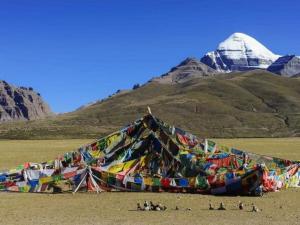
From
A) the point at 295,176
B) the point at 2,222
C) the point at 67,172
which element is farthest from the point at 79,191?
the point at 295,176

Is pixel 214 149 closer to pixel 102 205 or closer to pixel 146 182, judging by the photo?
pixel 146 182

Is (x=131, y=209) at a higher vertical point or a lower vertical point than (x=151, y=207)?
lower

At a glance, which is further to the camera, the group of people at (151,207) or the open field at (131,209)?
the group of people at (151,207)

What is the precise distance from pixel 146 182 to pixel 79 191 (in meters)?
2.92

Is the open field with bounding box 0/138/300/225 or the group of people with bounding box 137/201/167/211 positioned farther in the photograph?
the group of people with bounding box 137/201/167/211

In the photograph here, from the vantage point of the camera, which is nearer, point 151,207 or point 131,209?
point 151,207

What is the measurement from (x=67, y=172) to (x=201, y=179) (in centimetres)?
588

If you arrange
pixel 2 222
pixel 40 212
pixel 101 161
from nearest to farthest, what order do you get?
pixel 2 222
pixel 40 212
pixel 101 161

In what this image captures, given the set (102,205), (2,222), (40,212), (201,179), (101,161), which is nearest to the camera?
(2,222)

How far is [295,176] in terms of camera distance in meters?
27.7

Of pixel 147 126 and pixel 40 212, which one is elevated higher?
pixel 147 126

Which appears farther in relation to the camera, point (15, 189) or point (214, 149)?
point (214, 149)

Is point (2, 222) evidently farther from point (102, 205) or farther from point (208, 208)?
point (208, 208)

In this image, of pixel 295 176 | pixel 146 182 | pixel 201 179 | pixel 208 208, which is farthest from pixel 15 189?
pixel 295 176
